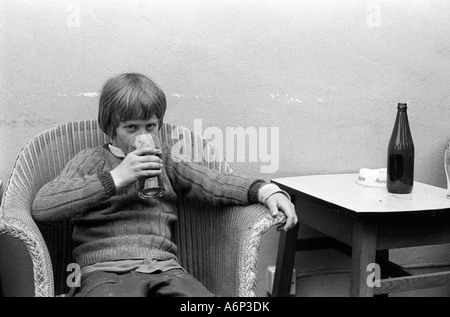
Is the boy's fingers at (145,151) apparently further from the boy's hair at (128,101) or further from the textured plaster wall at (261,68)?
the textured plaster wall at (261,68)

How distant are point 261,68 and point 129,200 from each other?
0.76 meters

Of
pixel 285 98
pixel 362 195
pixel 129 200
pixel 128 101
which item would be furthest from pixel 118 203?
pixel 285 98

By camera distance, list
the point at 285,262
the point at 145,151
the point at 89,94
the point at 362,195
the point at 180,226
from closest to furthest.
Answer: the point at 145,151 < the point at 180,226 < the point at 362,195 < the point at 89,94 < the point at 285,262

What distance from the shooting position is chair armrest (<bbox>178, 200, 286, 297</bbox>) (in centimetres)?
125

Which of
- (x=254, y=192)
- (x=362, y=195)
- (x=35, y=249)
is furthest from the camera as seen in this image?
(x=362, y=195)

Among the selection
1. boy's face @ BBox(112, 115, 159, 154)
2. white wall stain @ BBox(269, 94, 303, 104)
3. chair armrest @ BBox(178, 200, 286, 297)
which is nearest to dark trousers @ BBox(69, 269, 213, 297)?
chair armrest @ BBox(178, 200, 286, 297)

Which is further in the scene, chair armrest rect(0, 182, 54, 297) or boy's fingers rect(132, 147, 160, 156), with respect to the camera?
boy's fingers rect(132, 147, 160, 156)

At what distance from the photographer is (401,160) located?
168cm

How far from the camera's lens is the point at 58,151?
1.53m

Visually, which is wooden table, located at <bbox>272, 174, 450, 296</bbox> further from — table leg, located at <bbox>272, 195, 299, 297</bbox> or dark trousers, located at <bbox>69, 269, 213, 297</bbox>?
dark trousers, located at <bbox>69, 269, 213, 297</bbox>

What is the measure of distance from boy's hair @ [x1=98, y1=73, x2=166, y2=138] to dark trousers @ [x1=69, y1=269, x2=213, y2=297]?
0.37 metres

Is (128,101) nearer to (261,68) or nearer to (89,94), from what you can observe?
(89,94)

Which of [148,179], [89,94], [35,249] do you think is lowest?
[35,249]

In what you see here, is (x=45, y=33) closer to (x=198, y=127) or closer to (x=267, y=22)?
(x=198, y=127)
